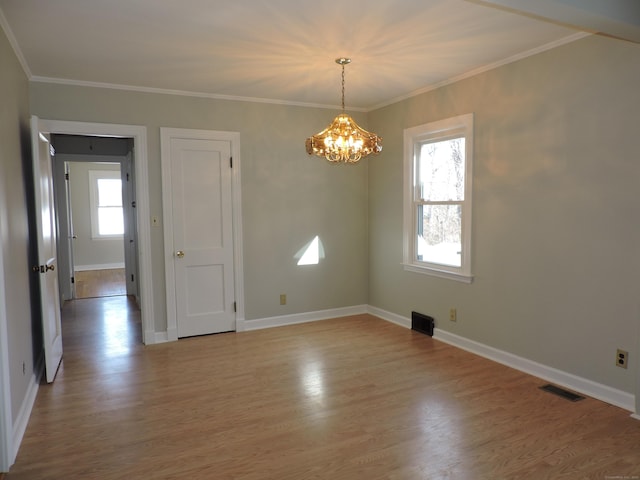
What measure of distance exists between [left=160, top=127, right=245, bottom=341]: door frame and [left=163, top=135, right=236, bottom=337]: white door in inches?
0.4

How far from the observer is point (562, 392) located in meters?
3.23

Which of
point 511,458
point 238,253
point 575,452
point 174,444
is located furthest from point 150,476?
point 238,253

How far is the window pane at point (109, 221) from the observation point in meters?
10.0

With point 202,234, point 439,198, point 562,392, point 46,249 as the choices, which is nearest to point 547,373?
point 562,392

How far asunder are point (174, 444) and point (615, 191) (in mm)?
3233

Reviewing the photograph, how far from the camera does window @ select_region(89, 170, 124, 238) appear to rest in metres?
Result: 9.91

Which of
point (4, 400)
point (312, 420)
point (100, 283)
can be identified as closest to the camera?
point (4, 400)

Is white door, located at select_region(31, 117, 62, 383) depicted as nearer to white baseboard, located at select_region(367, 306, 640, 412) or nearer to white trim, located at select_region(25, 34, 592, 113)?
white trim, located at select_region(25, 34, 592, 113)

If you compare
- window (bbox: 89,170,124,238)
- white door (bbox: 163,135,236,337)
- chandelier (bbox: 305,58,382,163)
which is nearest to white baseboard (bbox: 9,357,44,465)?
white door (bbox: 163,135,236,337)

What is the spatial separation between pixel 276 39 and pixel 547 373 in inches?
126

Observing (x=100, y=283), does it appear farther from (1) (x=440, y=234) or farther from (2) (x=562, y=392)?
(2) (x=562, y=392)

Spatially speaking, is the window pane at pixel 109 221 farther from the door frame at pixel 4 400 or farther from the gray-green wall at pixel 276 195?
the door frame at pixel 4 400

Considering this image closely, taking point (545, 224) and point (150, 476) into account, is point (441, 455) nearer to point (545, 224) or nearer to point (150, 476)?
point (150, 476)

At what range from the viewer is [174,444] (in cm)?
262
